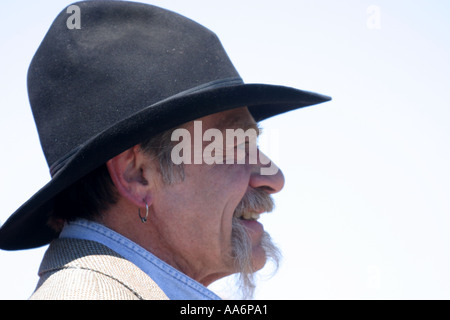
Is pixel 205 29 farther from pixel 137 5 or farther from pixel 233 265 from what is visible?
pixel 233 265

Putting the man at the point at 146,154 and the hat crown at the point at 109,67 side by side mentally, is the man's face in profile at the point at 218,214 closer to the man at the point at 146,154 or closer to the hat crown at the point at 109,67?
the man at the point at 146,154

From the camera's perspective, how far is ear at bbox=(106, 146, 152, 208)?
355cm

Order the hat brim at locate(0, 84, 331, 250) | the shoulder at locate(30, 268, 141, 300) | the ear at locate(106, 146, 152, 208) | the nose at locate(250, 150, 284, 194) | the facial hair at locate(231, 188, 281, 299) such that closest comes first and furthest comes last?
1. the shoulder at locate(30, 268, 141, 300)
2. the hat brim at locate(0, 84, 331, 250)
3. the ear at locate(106, 146, 152, 208)
4. the facial hair at locate(231, 188, 281, 299)
5. the nose at locate(250, 150, 284, 194)

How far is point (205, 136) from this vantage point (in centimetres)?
372

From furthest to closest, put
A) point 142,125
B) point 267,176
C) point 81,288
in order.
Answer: point 267,176, point 142,125, point 81,288

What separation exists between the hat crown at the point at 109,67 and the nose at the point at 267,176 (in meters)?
0.46

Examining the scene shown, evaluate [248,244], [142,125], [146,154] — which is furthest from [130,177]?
[248,244]

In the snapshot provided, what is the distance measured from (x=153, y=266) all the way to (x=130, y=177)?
0.45 metres

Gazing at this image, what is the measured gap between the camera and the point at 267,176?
153 inches

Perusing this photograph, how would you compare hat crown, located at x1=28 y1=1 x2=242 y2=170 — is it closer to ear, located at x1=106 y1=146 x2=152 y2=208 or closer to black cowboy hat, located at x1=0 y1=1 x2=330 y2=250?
black cowboy hat, located at x1=0 y1=1 x2=330 y2=250

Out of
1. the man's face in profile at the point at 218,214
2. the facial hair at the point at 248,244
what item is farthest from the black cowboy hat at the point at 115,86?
the facial hair at the point at 248,244

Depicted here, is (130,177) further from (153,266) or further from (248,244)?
(248,244)

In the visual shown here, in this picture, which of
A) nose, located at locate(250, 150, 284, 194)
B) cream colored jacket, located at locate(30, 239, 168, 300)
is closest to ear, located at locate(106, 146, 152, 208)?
cream colored jacket, located at locate(30, 239, 168, 300)

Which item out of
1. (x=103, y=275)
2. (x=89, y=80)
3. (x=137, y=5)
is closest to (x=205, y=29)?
(x=137, y=5)
